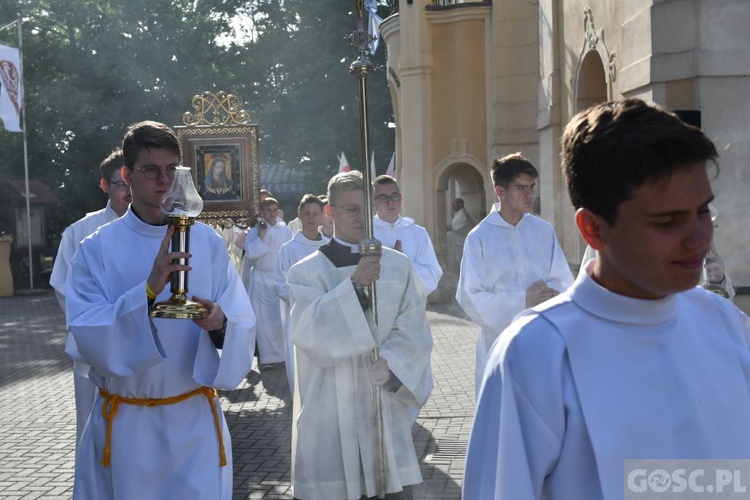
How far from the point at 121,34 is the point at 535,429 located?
34276 mm

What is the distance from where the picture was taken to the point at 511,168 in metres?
6.79

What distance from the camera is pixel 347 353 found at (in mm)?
5605

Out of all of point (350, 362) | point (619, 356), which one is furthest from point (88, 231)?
point (619, 356)

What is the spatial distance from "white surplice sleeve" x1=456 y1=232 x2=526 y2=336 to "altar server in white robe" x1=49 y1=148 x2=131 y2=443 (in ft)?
7.09

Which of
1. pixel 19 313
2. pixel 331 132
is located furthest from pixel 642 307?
pixel 331 132

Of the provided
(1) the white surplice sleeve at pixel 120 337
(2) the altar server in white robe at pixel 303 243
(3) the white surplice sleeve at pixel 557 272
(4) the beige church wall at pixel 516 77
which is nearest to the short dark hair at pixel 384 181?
(2) the altar server in white robe at pixel 303 243

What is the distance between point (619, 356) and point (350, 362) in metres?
3.59

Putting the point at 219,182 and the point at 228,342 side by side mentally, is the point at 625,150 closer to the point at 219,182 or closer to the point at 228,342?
the point at 228,342

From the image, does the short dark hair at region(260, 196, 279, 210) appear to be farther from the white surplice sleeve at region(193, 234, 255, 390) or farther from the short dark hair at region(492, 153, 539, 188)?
the white surplice sleeve at region(193, 234, 255, 390)

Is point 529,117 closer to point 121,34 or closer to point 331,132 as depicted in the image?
point 331,132

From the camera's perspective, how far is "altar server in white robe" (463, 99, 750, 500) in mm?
2238

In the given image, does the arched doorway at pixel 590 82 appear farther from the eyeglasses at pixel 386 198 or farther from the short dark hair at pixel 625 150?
the short dark hair at pixel 625 150

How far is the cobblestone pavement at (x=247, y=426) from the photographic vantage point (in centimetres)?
731

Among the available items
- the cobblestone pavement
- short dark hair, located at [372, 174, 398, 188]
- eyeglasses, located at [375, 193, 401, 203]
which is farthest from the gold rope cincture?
eyeglasses, located at [375, 193, 401, 203]
